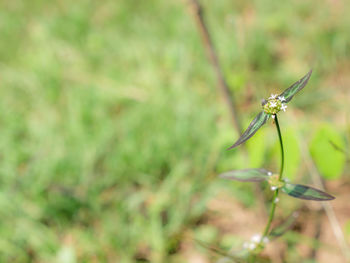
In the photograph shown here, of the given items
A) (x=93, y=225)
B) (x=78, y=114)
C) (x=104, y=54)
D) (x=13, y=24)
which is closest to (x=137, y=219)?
(x=93, y=225)

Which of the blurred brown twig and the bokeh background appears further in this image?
the bokeh background

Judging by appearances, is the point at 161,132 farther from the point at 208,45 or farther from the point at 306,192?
the point at 306,192

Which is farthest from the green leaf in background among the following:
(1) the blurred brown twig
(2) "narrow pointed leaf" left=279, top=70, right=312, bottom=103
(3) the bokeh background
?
(2) "narrow pointed leaf" left=279, top=70, right=312, bottom=103

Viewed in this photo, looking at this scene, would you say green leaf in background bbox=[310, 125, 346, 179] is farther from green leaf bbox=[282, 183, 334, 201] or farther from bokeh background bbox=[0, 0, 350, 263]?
green leaf bbox=[282, 183, 334, 201]

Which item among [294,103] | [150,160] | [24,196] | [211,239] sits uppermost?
[294,103]

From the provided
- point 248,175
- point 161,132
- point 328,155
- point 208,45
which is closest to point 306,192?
point 248,175

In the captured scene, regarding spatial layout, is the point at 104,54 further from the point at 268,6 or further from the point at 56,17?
the point at 268,6
